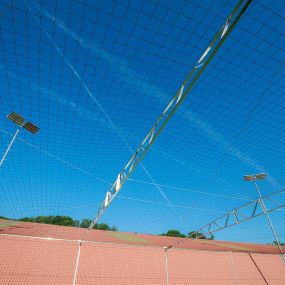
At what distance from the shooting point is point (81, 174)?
1162 centimetres

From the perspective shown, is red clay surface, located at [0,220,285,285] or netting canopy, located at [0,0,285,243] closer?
netting canopy, located at [0,0,285,243]

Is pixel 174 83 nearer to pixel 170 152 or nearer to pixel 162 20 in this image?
pixel 162 20

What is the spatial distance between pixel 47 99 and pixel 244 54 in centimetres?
647

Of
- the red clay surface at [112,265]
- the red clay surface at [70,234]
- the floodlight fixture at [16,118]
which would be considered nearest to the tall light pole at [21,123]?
the floodlight fixture at [16,118]

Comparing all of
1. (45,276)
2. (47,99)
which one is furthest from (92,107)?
(45,276)

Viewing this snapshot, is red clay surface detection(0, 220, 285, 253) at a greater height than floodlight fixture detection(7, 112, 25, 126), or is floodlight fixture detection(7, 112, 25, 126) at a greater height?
floodlight fixture detection(7, 112, 25, 126)

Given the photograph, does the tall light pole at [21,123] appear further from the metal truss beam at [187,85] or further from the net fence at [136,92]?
the metal truss beam at [187,85]

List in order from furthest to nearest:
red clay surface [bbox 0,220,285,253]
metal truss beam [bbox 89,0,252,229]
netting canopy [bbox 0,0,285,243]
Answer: red clay surface [bbox 0,220,285,253], netting canopy [bbox 0,0,285,243], metal truss beam [bbox 89,0,252,229]

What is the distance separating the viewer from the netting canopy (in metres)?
5.09

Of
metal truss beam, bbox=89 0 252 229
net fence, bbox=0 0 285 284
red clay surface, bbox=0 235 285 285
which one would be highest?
net fence, bbox=0 0 285 284

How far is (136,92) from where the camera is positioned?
23.4 feet

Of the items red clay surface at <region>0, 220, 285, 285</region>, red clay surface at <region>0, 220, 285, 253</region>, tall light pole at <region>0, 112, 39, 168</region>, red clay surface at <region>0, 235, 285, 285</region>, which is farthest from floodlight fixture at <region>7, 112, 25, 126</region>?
red clay surface at <region>0, 220, 285, 253</region>

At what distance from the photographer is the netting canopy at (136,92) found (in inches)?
200

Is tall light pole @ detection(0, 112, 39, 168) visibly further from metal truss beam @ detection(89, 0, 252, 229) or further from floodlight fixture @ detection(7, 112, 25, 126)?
metal truss beam @ detection(89, 0, 252, 229)
